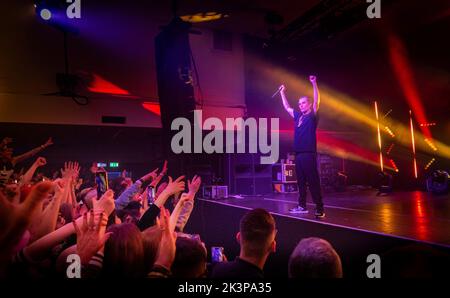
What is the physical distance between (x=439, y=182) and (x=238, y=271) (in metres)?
6.23

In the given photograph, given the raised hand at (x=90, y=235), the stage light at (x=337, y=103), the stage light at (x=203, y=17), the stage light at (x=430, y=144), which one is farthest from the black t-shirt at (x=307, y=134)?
the stage light at (x=430, y=144)

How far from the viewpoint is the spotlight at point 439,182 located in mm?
6102

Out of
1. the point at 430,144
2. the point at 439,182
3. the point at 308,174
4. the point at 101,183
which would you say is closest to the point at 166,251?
the point at 101,183

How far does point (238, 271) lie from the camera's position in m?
1.56

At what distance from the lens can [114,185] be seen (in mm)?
4227

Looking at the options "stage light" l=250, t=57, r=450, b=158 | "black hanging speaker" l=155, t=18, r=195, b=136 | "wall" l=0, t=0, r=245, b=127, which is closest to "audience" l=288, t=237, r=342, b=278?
"black hanging speaker" l=155, t=18, r=195, b=136

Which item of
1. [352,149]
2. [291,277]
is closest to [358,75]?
[352,149]

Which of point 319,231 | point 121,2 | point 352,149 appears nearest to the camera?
point 319,231

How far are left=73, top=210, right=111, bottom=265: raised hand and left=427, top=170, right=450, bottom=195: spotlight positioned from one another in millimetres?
6497

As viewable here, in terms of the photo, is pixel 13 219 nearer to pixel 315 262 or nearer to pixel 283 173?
pixel 315 262

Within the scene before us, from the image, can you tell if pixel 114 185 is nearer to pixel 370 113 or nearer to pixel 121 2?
pixel 121 2

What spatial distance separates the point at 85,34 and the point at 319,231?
6.13m

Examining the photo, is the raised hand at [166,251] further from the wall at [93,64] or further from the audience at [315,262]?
the wall at [93,64]

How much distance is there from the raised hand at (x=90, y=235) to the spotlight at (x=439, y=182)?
21.3ft
